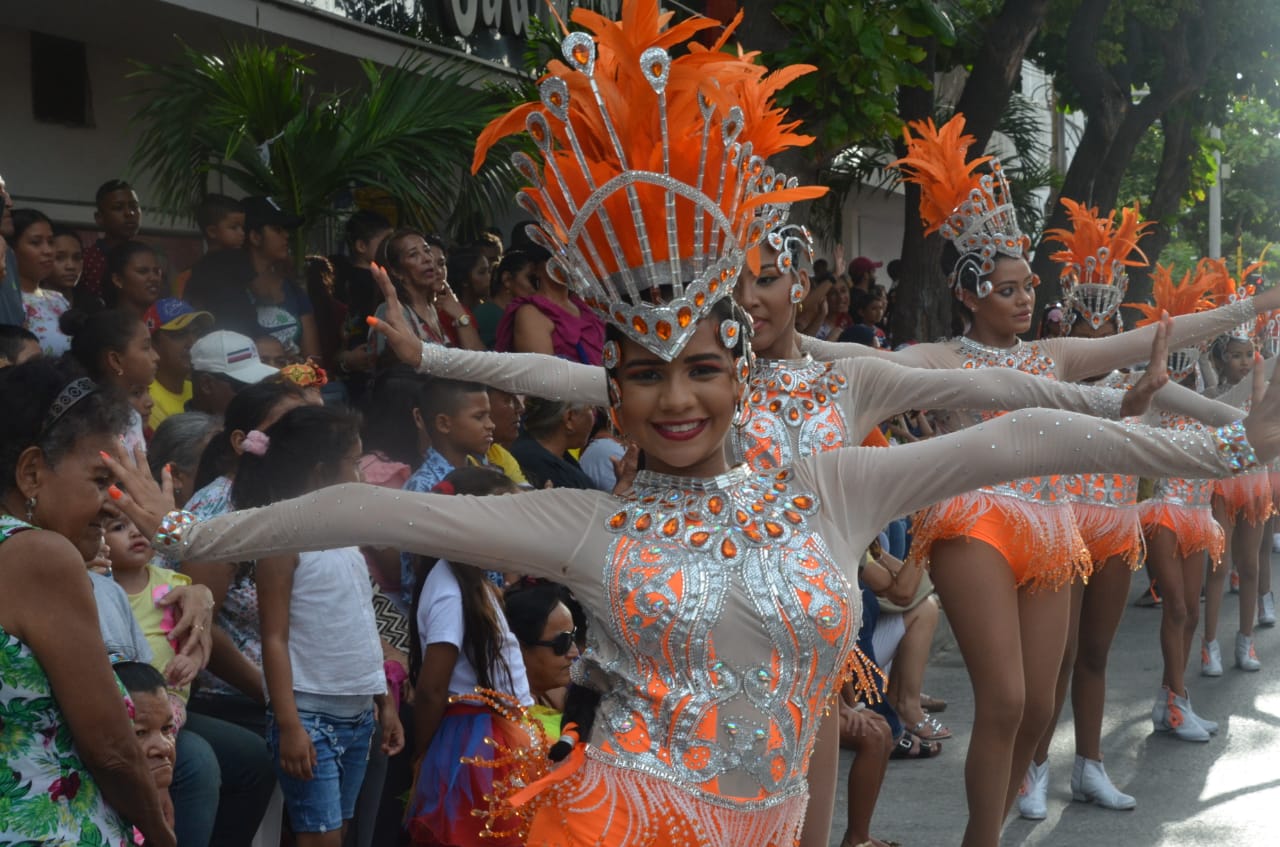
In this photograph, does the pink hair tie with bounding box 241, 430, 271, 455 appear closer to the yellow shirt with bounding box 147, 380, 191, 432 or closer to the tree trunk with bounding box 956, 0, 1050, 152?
the yellow shirt with bounding box 147, 380, 191, 432

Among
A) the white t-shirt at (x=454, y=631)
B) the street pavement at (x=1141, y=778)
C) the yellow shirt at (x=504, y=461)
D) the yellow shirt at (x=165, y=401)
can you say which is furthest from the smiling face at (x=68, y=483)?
the street pavement at (x=1141, y=778)

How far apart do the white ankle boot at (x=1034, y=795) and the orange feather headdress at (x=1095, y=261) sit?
7.58 feet

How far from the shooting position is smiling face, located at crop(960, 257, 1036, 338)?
6.07m

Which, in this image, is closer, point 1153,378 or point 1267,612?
point 1153,378

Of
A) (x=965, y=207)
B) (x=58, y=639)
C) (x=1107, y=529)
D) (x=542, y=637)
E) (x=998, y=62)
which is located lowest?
(x=542, y=637)

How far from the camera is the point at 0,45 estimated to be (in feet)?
29.7

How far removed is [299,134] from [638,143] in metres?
5.15

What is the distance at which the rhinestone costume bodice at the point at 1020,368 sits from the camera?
5.66m

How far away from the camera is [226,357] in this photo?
21.1ft

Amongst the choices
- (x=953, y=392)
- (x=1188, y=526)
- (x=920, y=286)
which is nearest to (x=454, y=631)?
(x=953, y=392)

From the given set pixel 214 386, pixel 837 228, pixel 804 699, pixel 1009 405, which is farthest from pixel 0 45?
pixel 837 228

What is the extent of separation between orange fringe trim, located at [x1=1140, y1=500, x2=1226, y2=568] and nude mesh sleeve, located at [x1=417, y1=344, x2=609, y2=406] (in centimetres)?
454

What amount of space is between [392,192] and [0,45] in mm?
2678

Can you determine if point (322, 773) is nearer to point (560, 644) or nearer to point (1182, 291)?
point (560, 644)
